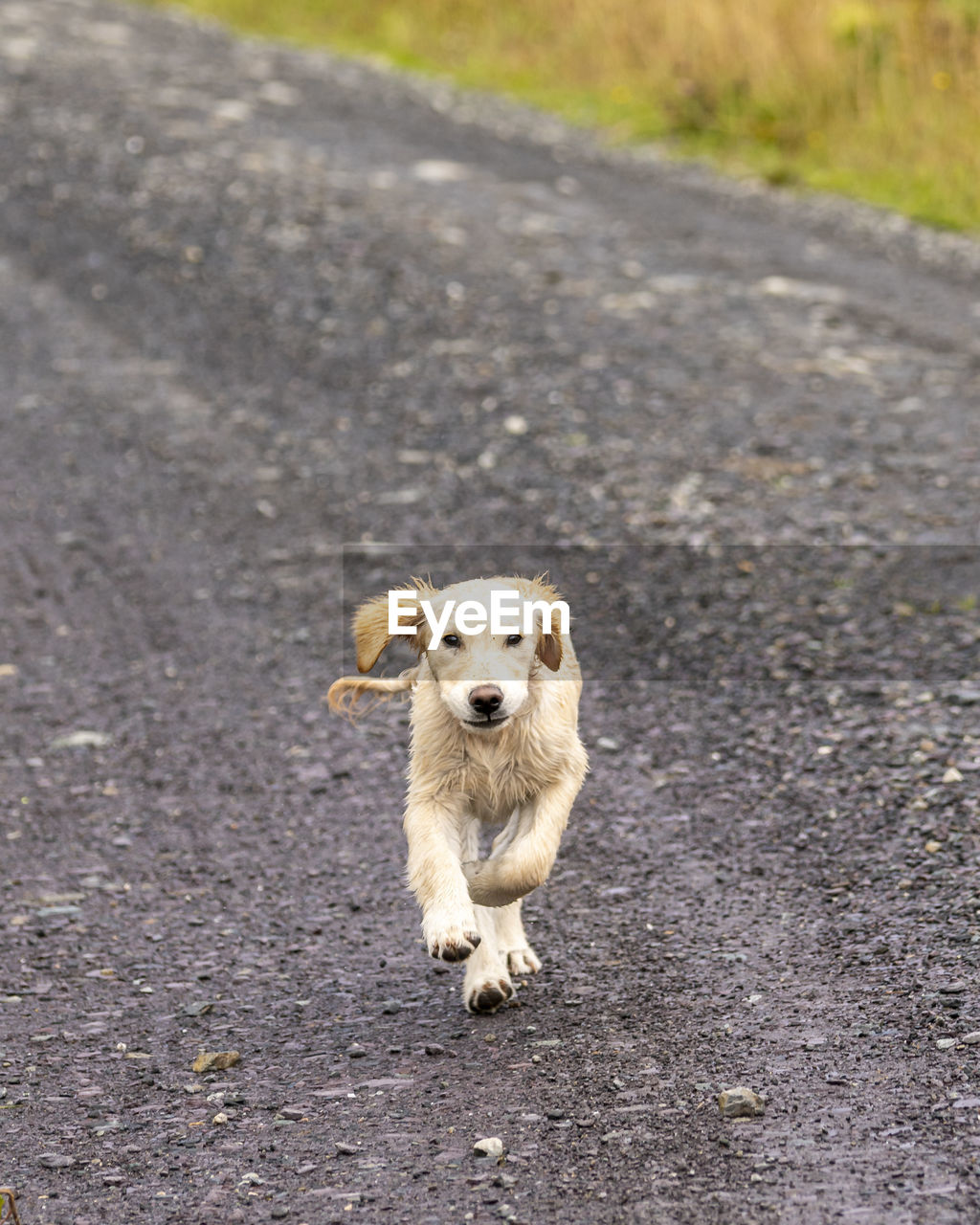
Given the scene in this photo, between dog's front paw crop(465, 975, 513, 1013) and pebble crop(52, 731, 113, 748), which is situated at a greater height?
dog's front paw crop(465, 975, 513, 1013)

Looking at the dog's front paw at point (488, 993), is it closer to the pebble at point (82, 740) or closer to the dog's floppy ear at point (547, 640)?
the dog's floppy ear at point (547, 640)

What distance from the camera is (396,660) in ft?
20.7

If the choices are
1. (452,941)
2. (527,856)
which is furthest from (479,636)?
(452,941)

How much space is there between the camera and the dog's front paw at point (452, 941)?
10.7ft

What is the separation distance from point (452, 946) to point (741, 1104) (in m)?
0.72

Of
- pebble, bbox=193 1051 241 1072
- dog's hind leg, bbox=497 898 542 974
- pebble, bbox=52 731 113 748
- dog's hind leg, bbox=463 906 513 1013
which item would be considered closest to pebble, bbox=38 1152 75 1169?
pebble, bbox=193 1051 241 1072

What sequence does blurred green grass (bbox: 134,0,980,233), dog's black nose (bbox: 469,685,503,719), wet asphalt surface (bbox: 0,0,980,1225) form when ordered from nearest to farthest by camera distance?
dog's black nose (bbox: 469,685,503,719) → wet asphalt surface (bbox: 0,0,980,1225) → blurred green grass (bbox: 134,0,980,233)

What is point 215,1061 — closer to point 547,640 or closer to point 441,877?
point 441,877

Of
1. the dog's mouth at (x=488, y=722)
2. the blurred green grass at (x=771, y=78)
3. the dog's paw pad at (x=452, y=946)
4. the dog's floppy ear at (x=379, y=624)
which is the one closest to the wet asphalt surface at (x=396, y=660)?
the dog's paw pad at (x=452, y=946)

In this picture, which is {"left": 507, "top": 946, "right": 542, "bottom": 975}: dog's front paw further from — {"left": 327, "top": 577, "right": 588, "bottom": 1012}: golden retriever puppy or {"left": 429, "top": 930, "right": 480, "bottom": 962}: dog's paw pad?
{"left": 429, "top": 930, "right": 480, "bottom": 962}: dog's paw pad

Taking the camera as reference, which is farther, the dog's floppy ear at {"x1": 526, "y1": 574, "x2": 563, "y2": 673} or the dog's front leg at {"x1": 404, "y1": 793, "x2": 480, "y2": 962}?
the dog's floppy ear at {"x1": 526, "y1": 574, "x2": 563, "y2": 673}

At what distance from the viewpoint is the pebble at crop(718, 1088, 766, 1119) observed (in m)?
3.27

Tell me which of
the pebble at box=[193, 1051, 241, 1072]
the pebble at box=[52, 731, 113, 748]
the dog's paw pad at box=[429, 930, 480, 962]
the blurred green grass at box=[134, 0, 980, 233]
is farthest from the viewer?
the blurred green grass at box=[134, 0, 980, 233]

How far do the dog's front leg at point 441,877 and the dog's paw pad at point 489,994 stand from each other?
1.09 ft
